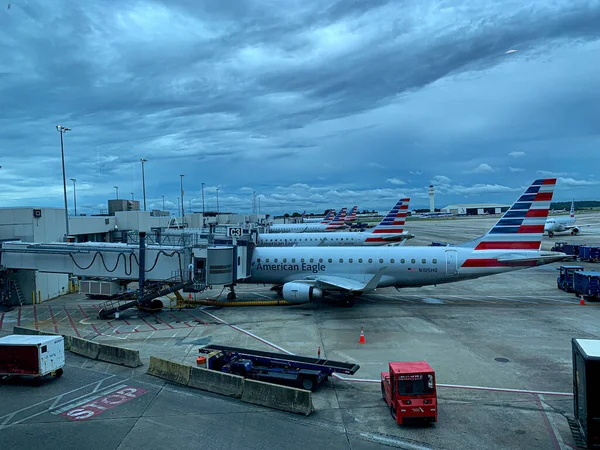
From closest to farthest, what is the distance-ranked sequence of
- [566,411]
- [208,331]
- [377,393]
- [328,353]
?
[566,411] < [377,393] < [328,353] < [208,331]

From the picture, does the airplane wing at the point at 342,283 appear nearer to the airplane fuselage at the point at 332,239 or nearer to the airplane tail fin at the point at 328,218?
the airplane fuselage at the point at 332,239

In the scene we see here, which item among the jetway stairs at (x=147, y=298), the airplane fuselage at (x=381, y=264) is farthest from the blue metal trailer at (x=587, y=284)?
the jetway stairs at (x=147, y=298)

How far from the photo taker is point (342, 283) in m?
29.0

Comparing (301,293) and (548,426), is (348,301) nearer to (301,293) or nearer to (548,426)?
(301,293)

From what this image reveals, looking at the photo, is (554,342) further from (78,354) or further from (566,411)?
(78,354)

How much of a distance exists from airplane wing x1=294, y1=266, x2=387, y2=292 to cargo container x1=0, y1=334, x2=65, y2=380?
1676cm

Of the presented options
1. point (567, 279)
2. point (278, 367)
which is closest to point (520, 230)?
point (567, 279)

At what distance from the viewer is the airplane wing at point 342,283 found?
27391 mm

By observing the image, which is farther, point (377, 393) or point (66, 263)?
point (66, 263)

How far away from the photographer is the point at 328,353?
19.4m

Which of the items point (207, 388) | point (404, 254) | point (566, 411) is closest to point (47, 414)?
point (207, 388)

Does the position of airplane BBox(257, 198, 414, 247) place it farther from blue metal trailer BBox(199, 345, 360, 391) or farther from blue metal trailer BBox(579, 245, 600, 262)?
blue metal trailer BBox(199, 345, 360, 391)

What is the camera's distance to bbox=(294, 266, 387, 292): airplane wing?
27.4 metres

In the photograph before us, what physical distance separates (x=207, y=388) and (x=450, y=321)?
1605cm
